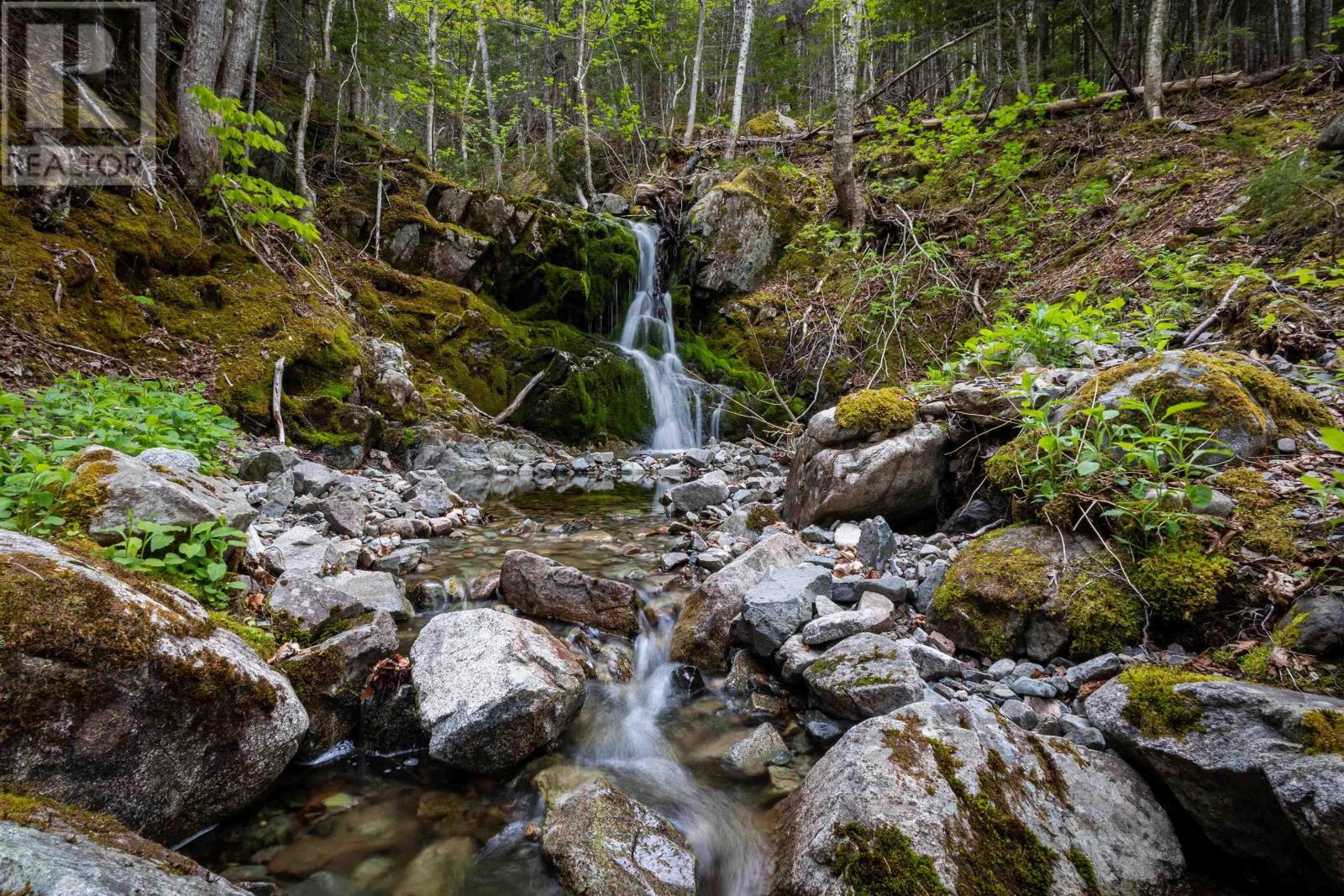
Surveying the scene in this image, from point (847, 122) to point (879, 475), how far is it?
7539 mm

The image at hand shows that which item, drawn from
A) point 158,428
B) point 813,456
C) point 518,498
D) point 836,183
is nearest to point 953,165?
point 836,183

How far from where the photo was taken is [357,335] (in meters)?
8.55

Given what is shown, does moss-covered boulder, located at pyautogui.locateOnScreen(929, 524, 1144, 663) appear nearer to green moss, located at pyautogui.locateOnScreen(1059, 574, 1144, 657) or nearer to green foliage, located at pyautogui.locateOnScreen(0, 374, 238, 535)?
green moss, located at pyautogui.locateOnScreen(1059, 574, 1144, 657)

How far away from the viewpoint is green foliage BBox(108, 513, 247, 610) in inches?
92.5

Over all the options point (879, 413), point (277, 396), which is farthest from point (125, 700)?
point (277, 396)

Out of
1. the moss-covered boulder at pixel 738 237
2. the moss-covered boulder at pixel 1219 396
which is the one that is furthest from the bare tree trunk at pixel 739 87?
the moss-covered boulder at pixel 1219 396

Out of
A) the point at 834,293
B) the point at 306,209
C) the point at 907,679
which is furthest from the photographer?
the point at 834,293

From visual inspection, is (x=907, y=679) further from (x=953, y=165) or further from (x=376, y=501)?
(x=953, y=165)

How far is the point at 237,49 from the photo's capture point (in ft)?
25.2

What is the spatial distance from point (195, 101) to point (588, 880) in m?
9.44

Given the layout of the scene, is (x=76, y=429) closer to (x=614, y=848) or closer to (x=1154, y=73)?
(x=614, y=848)

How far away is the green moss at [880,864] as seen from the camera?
1.62 meters

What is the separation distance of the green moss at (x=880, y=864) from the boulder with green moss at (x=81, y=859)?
5.49ft

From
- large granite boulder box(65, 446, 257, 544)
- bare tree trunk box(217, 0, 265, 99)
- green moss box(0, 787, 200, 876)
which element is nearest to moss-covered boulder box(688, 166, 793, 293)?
bare tree trunk box(217, 0, 265, 99)
